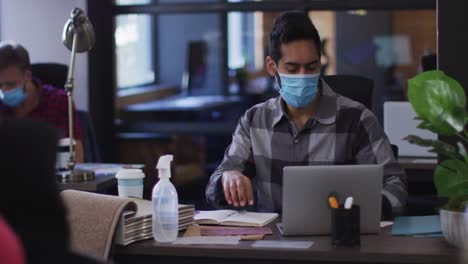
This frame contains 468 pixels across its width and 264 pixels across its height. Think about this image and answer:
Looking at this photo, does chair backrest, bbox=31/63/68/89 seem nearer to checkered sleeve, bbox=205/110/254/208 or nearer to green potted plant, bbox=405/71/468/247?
checkered sleeve, bbox=205/110/254/208

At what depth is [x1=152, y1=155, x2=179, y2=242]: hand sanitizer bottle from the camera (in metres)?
2.59

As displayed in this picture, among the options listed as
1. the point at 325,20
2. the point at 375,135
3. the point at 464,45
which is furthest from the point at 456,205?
the point at 325,20

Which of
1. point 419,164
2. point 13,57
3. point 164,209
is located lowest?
→ point 419,164

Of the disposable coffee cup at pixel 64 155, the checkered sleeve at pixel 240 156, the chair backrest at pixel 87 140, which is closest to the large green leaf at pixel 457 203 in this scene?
the checkered sleeve at pixel 240 156

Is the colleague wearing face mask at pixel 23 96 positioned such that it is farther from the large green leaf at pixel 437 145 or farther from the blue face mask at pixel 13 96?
the large green leaf at pixel 437 145

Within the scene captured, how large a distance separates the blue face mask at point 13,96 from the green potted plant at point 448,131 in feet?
8.02

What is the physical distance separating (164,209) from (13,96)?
203cm

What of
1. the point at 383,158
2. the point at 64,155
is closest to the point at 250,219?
the point at 383,158

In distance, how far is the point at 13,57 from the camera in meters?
4.39

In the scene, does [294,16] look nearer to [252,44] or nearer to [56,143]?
[56,143]

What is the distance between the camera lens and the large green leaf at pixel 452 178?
8.18 ft

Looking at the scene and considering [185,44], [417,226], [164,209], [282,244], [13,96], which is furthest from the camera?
[185,44]

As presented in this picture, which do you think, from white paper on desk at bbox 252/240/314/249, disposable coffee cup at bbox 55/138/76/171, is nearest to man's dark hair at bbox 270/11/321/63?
white paper on desk at bbox 252/240/314/249

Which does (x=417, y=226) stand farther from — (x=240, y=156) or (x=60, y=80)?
(x=60, y=80)
